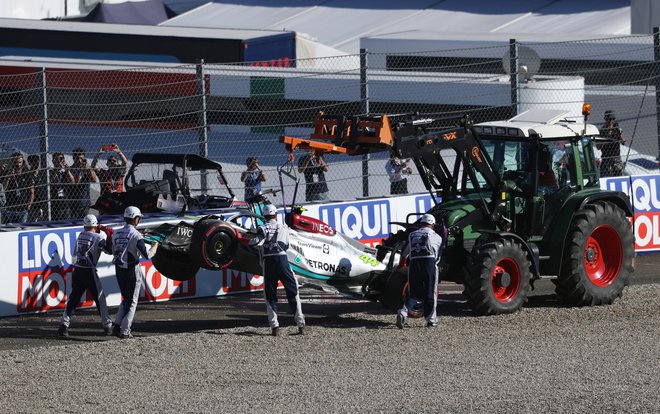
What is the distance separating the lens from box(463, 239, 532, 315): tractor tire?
13.7m

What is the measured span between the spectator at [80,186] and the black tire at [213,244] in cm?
361

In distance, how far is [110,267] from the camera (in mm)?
15648

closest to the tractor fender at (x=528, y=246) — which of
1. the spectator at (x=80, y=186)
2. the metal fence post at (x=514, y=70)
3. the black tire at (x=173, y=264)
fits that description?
the black tire at (x=173, y=264)

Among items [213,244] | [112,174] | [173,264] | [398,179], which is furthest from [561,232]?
[112,174]

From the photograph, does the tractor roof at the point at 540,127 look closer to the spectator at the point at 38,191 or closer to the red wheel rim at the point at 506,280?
the red wheel rim at the point at 506,280

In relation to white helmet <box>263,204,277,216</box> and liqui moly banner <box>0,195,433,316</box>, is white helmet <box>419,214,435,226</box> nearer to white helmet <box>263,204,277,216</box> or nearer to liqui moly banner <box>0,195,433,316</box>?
white helmet <box>263,204,277,216</box>

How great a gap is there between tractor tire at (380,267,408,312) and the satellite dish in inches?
247

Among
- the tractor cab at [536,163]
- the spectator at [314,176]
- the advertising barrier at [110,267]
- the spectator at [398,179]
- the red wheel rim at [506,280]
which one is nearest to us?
the red wheel rim at [506,280]

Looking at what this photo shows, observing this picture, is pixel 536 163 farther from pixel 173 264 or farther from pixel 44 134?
pixel 44 134

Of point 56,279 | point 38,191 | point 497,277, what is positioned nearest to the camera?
point 497,277

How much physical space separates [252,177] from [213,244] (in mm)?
4767

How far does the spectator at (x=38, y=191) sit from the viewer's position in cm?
1630

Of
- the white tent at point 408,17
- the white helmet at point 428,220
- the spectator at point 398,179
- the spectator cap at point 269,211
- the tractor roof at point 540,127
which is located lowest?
A: the white helmet at point 428,220

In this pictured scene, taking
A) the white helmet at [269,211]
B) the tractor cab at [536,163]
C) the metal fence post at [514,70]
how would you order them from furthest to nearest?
the metal fence post at [514,70] < the tractor cab at [536,163] < the white helmet at [269,211]
